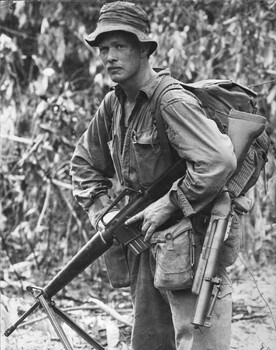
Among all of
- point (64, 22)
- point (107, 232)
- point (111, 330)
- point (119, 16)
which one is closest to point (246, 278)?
point (111, 330)

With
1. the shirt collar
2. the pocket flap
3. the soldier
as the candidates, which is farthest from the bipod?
the shirt collar

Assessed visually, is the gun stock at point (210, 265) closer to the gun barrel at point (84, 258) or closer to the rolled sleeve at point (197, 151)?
the rolled sleeve at point (197, 151)

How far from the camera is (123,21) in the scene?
3.10m

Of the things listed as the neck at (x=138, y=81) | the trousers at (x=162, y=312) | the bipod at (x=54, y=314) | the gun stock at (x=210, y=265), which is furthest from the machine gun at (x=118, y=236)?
the neck at (x=138, y=81)

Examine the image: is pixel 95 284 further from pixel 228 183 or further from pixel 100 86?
pixel 228 183

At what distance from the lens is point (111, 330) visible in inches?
186

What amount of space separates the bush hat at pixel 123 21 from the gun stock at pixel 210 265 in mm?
783

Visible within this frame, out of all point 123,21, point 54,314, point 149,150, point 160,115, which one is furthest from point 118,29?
point 54,314

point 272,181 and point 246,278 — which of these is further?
point 246,278

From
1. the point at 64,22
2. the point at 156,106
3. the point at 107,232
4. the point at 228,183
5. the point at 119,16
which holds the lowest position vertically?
the point at 107,232

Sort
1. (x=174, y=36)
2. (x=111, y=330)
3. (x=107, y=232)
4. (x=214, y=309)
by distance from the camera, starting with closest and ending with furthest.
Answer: (x=214, y=309) < (x=107, y=232) < (x=111, y=330) < (x=174, y=36)

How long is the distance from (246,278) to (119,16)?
443cm

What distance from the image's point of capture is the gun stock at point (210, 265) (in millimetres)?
2830

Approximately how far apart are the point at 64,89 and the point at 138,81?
413cm
